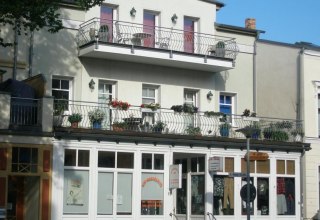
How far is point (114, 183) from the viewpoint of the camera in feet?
83.1

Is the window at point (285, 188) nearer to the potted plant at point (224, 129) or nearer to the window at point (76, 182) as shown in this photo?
the potted plant at point (224, 129)

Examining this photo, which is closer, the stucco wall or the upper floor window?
the upper floor window

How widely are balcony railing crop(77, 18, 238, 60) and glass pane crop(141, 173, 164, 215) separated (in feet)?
18.0

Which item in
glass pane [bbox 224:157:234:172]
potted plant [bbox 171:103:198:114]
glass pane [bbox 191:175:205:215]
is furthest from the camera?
potted plant [bbox 171:103:198:114]

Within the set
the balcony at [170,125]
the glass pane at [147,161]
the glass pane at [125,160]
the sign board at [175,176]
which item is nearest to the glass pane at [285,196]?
the balcony at [170,125]

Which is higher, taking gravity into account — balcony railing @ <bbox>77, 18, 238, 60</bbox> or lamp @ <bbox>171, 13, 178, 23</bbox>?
lamp @ <bbox>171, 13, 178, 23</bbox>

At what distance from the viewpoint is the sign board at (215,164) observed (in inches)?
1040

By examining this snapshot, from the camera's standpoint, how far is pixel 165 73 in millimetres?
29734

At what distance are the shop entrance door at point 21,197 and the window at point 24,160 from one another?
2.19ft

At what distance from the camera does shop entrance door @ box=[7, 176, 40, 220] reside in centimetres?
2436

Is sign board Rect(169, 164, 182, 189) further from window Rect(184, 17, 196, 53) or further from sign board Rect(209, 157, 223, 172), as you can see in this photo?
window Rect(184, 17, 196, 53)

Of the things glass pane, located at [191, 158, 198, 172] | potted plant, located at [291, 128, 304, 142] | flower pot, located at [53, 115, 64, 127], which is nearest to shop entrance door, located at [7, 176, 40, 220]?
flower pot, located at [53, 115, 64, 127]

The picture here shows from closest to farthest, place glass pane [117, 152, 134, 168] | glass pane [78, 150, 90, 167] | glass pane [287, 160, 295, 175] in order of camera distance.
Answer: glass pane [78, 150, 90, 167], glass pane [117, 152, 134, 168], glass pane [287, 160, 295, 175]

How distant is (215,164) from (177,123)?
2.93 m
